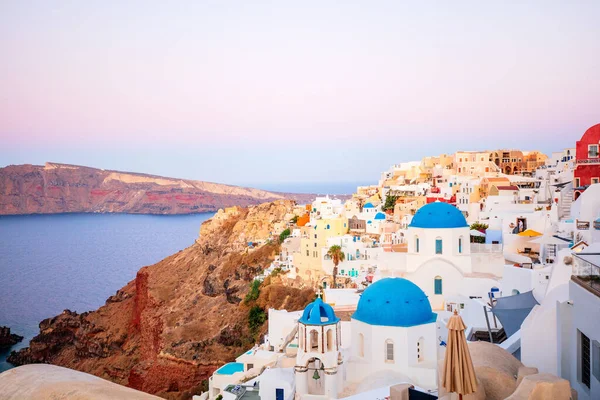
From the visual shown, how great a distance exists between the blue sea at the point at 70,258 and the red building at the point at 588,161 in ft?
133

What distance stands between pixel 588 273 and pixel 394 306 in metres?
7.15

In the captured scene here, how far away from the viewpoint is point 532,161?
2136 inches

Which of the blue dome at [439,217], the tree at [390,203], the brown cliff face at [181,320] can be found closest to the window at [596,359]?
the blue dome at [439,217]

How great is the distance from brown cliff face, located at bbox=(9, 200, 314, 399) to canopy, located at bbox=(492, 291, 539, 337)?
20.2 m

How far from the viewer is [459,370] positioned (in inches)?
249

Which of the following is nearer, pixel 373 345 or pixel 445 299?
pixel 373 345

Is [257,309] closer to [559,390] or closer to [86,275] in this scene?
[559,390]

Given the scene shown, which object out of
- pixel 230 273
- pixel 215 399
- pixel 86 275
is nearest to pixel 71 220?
pixel 86 275

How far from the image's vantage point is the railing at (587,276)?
625 cm

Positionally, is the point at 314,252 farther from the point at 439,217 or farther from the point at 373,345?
the point at 373,345

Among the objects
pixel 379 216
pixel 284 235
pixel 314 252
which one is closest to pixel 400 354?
pixel 314 252

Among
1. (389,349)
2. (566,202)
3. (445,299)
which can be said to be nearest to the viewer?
(389,349)

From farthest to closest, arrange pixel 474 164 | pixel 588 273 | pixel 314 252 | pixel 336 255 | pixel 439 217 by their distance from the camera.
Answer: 1. pixel 474 164
2. pixel 314 252
3. pixel 336 255
4. pixel 439 217
5. pixel 588 273

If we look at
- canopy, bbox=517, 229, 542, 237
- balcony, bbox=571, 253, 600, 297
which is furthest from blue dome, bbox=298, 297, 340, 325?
canopy, bbox=517, 229, 542, 237
